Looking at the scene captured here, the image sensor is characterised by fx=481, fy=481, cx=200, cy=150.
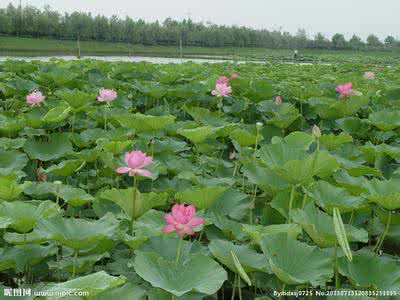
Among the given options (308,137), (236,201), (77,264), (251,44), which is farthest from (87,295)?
(251,44)

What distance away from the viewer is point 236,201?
1.59m

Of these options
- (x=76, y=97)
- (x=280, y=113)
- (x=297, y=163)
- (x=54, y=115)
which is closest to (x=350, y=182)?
(x=297, y=163)

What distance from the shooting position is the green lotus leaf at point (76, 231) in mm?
1157

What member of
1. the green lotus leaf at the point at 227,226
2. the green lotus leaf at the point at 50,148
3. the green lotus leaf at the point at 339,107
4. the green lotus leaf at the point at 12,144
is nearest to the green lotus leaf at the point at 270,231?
the green lotus leaf at the point at 227,226

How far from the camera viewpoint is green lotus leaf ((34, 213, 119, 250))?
116 centimetres

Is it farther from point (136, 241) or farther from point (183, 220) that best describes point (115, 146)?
point (183, 220)

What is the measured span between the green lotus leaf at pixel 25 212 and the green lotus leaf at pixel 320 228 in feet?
2.15

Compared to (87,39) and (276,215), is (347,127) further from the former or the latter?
(87,39)

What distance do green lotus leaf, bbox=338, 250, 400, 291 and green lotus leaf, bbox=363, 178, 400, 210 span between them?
18cm

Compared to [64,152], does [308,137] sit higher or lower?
higher

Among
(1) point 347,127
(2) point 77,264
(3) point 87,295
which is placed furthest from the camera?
(1) point 347,127

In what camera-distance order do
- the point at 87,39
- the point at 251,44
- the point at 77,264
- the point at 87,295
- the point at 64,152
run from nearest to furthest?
1. the point at 87,295
2. the point at 77,264
3. the point at 64,152
4. the point at 87,39
5. the point at 251,44

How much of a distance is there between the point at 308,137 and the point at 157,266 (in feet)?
3.34

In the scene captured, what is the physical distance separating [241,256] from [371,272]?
33 centimetres
